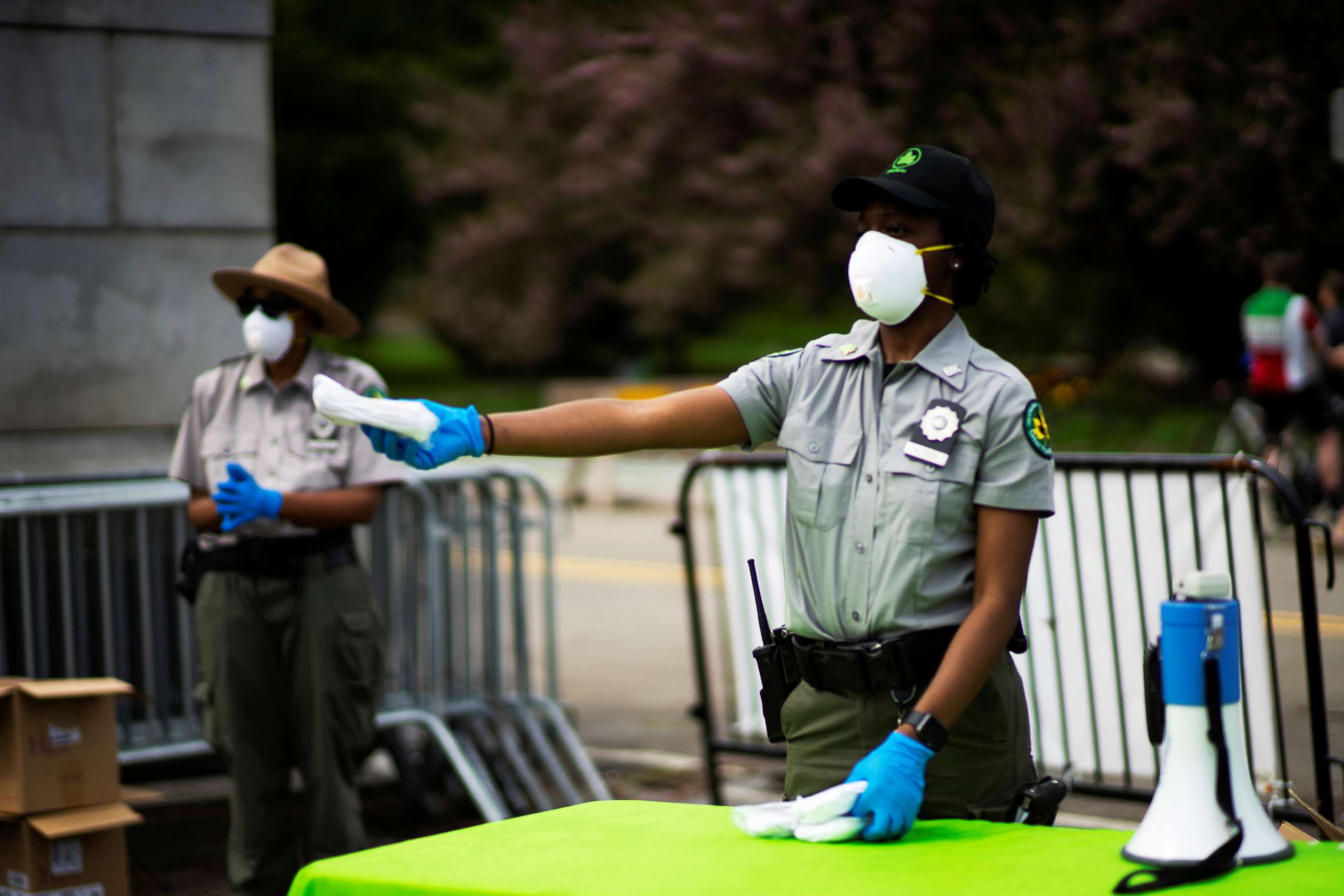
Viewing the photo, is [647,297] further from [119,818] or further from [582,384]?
[119,818]

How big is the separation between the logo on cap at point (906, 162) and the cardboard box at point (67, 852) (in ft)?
9.46

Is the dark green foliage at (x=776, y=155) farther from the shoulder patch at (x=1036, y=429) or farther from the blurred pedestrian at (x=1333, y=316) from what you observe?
the shoulder patch at (x=1036, y=429)

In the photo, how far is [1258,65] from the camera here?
6.74 m

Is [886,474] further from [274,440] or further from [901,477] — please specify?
[274,440]

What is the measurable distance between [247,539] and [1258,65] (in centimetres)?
457

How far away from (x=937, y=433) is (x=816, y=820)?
754 millimetres

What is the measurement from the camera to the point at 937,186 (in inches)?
117

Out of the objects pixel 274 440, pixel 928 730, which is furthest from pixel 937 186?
pixel 274 440

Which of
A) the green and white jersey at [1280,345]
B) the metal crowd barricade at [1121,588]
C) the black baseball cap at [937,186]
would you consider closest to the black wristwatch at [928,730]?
the black baseball cap at [937,186]

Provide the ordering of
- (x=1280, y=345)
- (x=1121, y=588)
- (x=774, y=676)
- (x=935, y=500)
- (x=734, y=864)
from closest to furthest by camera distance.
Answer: (x=734, y=864)
(x=935, y=500)
(x=774, y=676)
(x=1121, y=588)
(x=1280, y=345)

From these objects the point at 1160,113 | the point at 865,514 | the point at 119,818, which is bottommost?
the point at 119,818

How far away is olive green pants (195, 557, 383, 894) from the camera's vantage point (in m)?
4.78

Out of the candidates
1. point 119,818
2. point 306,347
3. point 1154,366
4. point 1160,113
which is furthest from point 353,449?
point 1154,366

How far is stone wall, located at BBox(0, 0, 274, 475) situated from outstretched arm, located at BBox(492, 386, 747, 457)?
417cm
